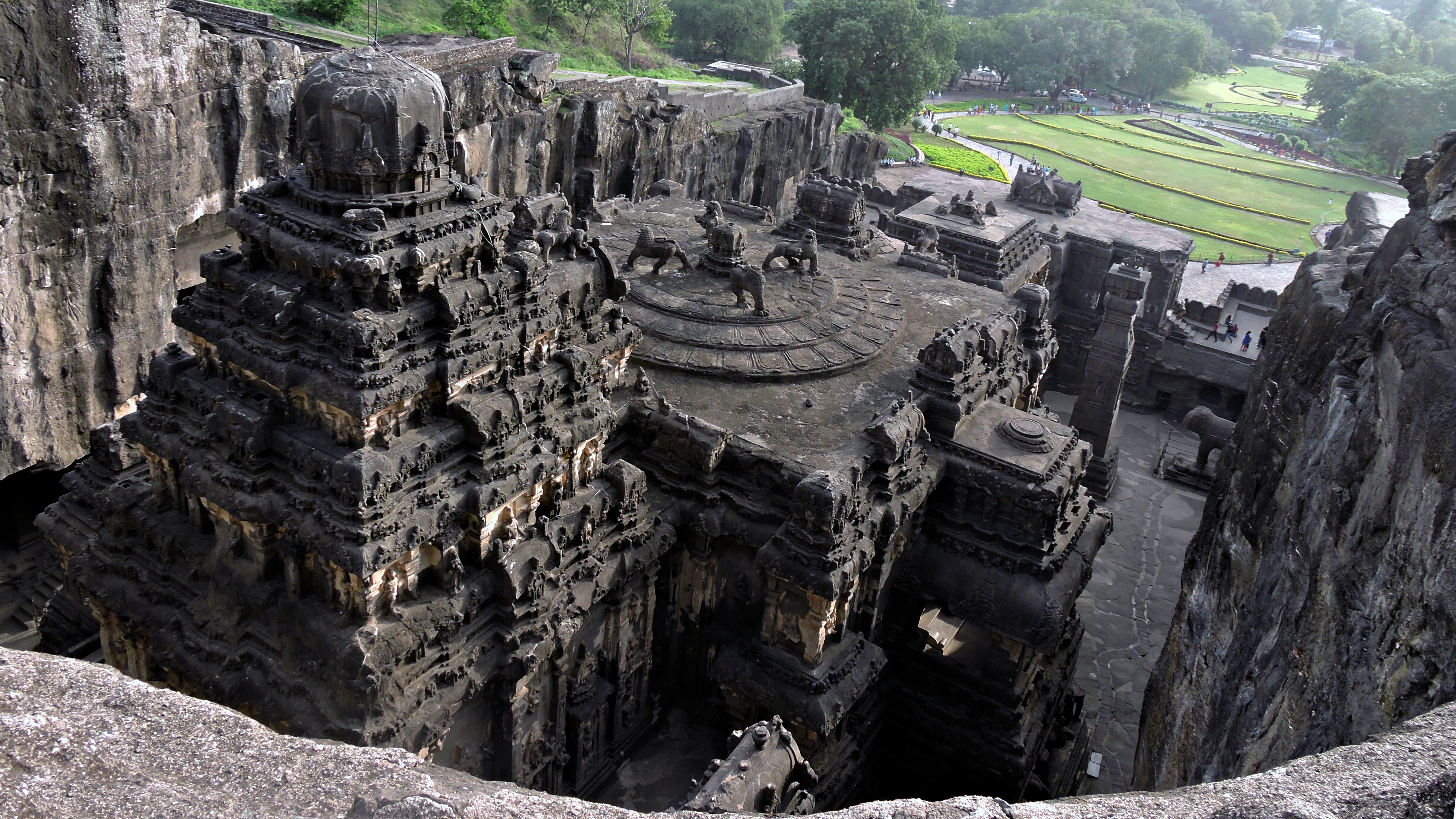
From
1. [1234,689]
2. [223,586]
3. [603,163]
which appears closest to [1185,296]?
[603,163]

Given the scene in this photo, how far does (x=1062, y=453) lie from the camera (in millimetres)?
19141

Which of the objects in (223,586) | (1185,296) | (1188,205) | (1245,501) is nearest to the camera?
(223,586)

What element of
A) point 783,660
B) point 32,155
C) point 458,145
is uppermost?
point 458,145

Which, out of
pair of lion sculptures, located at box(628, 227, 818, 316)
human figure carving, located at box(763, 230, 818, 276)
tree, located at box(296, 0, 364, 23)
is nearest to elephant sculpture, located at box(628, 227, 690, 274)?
pair of lion sculptures, located at box(628, 227, 818, 316)

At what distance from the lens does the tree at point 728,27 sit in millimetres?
76188

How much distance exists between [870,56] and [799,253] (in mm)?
45177

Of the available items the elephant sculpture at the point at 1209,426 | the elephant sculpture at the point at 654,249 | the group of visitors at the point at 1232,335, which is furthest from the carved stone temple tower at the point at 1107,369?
the elephant sculpture at the point at 654,249

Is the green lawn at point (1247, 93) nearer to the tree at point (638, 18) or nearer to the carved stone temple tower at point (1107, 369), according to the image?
the tree at point (638, 18)

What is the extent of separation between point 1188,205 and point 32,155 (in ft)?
238

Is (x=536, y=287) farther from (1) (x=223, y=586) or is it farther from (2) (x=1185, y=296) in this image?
(2) (x=1185, y=296)

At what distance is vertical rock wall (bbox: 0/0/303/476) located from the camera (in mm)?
20203

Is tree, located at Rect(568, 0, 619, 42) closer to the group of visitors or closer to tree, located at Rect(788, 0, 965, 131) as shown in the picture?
tree, located at Rect(788, 0, 965, 131)

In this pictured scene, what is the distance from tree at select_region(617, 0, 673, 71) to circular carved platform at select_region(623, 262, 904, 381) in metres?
39.2

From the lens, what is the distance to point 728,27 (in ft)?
251
